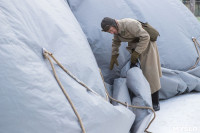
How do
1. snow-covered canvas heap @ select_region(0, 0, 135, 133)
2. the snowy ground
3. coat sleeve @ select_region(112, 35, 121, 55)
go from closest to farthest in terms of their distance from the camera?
snow-covered canvas heap @ select_region(0, 0, 135, 133) → the snowy ground → coat sleeve @ select_region(112, 35, 121, 55)

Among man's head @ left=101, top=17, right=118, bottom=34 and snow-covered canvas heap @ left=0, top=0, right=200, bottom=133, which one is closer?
snow-covered canvas heap @ left=0, top=0, right=200, bottom=133

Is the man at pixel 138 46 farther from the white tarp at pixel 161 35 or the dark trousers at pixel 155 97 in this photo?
the white tarp at pixel 161 35

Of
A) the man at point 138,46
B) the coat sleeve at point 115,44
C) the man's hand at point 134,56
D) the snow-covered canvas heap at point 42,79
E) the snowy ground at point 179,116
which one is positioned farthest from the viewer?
the coat sleeve at point 115,44

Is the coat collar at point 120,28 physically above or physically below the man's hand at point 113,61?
above

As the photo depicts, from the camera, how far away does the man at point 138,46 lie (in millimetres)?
2629

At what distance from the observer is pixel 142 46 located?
106 inches

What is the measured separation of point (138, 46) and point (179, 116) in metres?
0.68

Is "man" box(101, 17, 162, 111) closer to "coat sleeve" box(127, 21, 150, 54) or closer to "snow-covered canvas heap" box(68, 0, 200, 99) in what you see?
"coat sleeve" box(127, 21, 150, 54)

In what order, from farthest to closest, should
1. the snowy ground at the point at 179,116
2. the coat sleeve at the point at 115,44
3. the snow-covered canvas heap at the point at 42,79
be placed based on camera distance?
the coat sleeve at the point at 115,44, the snowy ground at the point at 179,116, the snow-covered canvas heap at the point at 42,79

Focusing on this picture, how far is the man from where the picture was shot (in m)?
2.63

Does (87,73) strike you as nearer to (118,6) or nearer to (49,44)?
(49,44)

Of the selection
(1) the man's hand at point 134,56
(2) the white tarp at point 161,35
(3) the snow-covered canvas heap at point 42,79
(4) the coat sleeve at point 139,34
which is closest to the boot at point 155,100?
(2) the white tarp at point 161,35

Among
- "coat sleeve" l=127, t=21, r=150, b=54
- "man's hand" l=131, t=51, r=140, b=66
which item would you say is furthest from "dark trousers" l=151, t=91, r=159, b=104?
"coat sleeve" l=127, t=21, r=150, b=54

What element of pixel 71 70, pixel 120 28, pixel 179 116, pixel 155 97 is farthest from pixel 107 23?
pixel 179 116
